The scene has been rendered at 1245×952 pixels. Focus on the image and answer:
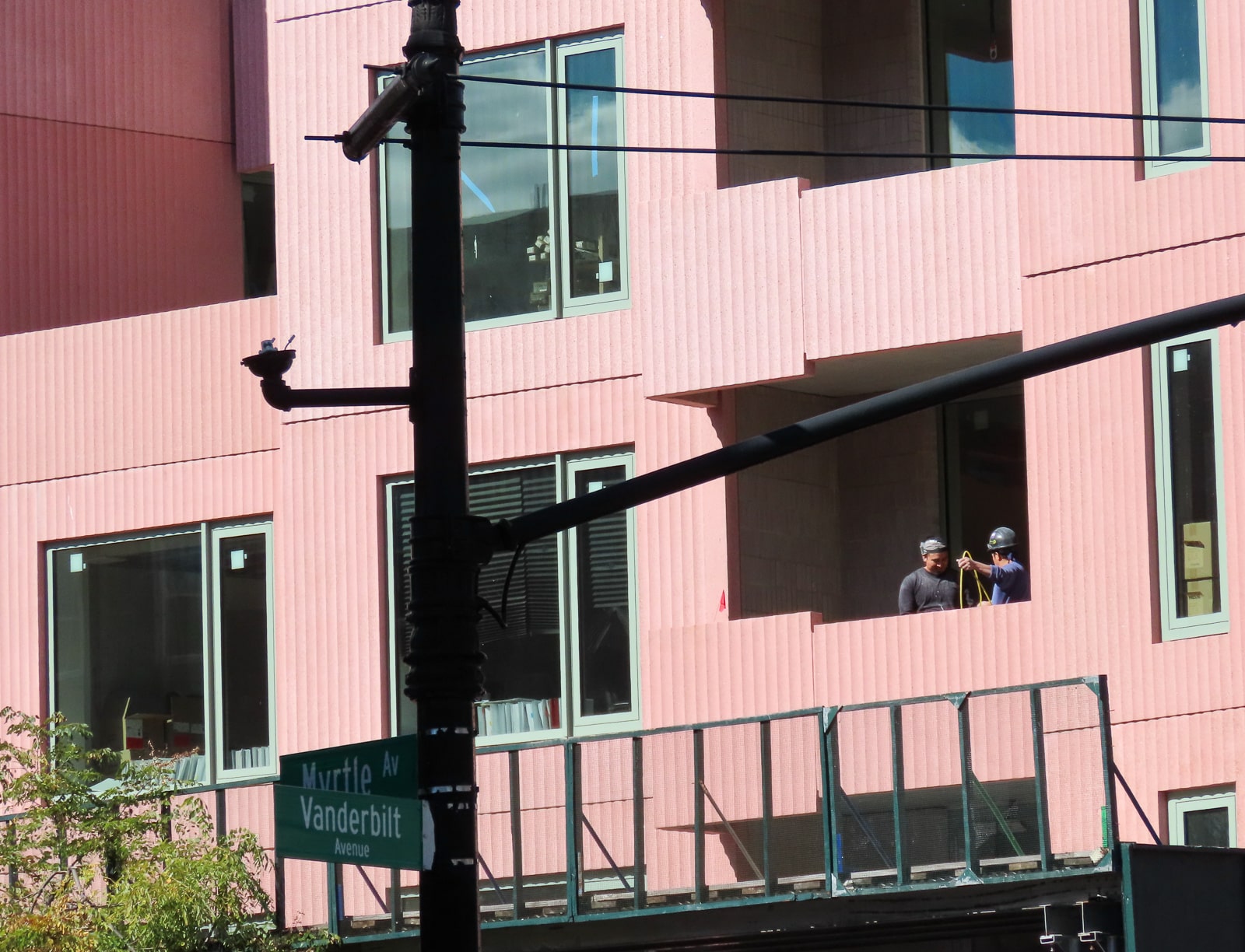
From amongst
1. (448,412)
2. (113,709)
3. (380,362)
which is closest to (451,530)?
(448,412)

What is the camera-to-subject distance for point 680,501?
833 inches

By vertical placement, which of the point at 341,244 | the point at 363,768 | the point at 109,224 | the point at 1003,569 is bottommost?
the point at 363,768

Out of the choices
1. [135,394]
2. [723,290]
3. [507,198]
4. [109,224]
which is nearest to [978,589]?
[723,290]

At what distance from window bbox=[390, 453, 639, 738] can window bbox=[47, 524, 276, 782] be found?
79.3 inches

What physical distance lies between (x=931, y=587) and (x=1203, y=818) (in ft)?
9.24

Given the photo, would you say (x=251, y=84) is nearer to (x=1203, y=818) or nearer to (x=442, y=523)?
(x=1203, y=818)

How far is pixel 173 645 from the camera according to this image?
77.6ft

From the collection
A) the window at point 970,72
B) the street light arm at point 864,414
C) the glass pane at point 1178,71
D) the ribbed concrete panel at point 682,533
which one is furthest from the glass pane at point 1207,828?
the street light arm at point 864,414

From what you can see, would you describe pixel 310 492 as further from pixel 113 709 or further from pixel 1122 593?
pixel 1122 593

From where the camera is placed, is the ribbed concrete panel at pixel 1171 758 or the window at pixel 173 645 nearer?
the ribbed concrete panel at pixel 1171 758

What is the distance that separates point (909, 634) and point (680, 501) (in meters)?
2.50

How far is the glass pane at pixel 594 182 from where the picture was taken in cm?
2173

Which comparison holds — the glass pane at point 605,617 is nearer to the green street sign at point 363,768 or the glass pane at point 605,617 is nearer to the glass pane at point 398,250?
the glass pane at point 398,250

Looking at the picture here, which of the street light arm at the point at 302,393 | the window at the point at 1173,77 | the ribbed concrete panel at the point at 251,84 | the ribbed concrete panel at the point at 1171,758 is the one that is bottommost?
the ribbed concrete panel at the point at 1171,758
